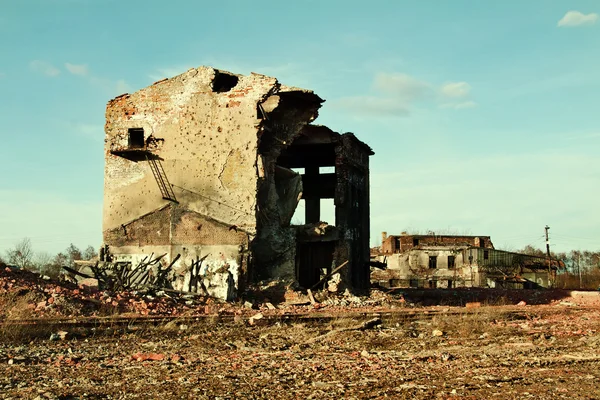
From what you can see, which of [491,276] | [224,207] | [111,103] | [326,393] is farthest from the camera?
[491,276]

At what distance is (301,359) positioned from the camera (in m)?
7.78

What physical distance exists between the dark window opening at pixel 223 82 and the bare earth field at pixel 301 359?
7.98 metres

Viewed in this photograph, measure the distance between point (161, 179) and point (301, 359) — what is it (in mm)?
10971

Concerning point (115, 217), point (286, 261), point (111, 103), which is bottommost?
point (286, 261)

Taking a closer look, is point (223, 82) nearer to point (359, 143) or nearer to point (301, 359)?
point (359, 143)

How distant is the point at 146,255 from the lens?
1731cm

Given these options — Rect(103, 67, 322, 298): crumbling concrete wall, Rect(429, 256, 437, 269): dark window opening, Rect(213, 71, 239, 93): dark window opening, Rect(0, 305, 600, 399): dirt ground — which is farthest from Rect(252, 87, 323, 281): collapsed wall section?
Rect(429, 256, 437, 269): dark window opening

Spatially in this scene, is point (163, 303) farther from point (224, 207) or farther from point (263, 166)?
point (263, 166)

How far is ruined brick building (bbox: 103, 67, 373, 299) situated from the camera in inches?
663

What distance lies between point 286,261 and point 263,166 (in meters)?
2.81

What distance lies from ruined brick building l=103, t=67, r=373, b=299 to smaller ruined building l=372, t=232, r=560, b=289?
86.9ft

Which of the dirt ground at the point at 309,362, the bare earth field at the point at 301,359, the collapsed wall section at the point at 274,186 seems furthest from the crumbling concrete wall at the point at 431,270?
the dirt ground at the point at 309,362

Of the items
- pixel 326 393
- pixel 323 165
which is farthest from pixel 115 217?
pixel 326 393

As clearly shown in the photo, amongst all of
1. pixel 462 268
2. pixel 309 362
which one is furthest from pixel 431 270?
pixel 309 362
